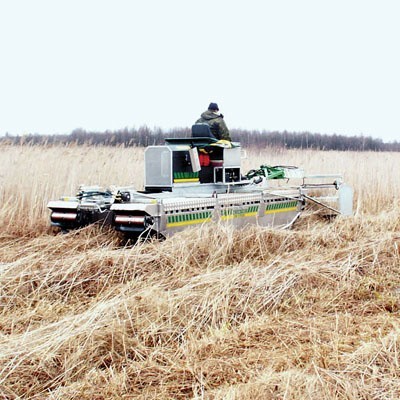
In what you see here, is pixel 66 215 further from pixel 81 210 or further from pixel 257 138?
pixel 257 138

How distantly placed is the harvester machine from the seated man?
1.60ft

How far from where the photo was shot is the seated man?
10102 mm

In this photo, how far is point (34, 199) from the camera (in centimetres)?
920

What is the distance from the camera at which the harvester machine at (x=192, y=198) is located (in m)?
7.34

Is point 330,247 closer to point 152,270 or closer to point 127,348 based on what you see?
point 152,270

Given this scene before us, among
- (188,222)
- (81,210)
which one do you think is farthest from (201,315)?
(81,210)

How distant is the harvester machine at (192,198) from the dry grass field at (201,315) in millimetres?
364

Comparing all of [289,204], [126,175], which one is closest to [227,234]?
[289,204]

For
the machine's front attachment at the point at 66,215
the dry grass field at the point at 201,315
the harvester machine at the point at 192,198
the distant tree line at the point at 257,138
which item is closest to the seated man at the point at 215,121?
the harvester machine at the point at 192,198

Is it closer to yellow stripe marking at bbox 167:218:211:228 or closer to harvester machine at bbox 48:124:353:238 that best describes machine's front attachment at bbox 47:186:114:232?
harvester machine at bbox 48:124:353:238

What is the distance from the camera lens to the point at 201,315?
190 inches

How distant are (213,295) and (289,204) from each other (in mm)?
4907

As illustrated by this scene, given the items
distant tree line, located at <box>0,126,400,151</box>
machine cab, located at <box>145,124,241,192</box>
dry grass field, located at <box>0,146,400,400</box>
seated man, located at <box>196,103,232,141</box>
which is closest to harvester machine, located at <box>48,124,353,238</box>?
machine cab, located at <box>145,124,241,192</box>

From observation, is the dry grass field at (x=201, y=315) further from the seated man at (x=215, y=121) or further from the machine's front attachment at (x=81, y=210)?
the seated man at (x=215, y=121)
